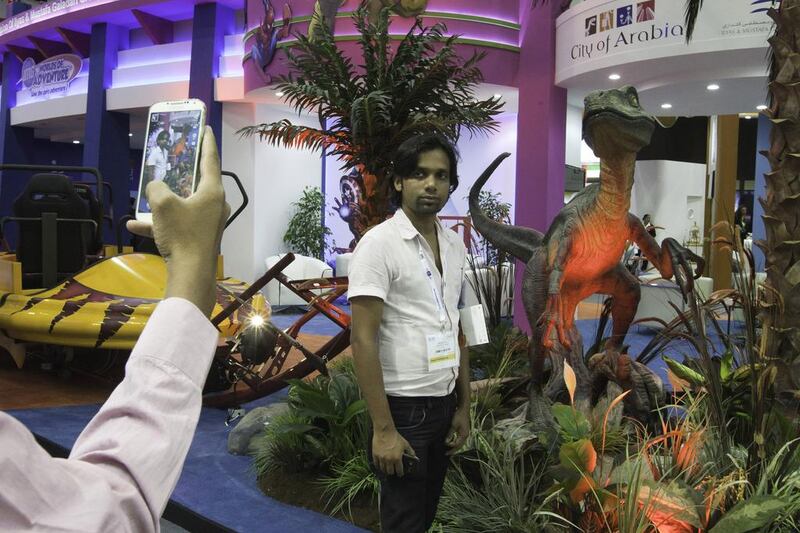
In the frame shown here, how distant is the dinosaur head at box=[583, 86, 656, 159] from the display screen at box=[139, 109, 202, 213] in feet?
6.81

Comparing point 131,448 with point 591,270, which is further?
point 591,270

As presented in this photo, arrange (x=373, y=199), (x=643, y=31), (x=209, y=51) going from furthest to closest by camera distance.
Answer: (x=209, y=51) → (x=643, y=31) → (x=373, y=199)

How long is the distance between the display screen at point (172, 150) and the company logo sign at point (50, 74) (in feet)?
49.1

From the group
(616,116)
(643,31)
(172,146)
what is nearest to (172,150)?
(172,146)

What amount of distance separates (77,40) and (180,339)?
17224mm

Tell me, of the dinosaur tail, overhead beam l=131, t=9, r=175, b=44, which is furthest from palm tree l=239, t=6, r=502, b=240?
overhead beam l=131, t=9, r=175, b=44

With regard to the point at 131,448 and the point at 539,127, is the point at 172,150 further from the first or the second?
the point at 539,127

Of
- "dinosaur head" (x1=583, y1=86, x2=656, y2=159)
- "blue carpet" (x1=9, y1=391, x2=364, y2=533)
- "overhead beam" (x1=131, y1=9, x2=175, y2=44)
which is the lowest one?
"blue carpet" (x1=9, y1=391, x2=364, y2=533)

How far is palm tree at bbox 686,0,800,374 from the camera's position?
2.92 m

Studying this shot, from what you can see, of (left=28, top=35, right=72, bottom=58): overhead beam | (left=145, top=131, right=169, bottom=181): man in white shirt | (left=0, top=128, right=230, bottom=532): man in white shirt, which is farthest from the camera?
(left=28, top=35, right=72, bottom=58): overhead beam

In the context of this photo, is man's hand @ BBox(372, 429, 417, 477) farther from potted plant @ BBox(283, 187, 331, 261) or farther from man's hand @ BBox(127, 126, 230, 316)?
potted plant @ BBox(283, 187, 331, 261)

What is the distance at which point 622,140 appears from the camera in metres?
3.44

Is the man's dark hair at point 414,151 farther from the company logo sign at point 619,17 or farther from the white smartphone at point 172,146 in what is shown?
the company logo sign at point 619,17

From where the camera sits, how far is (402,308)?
220 centimetres
